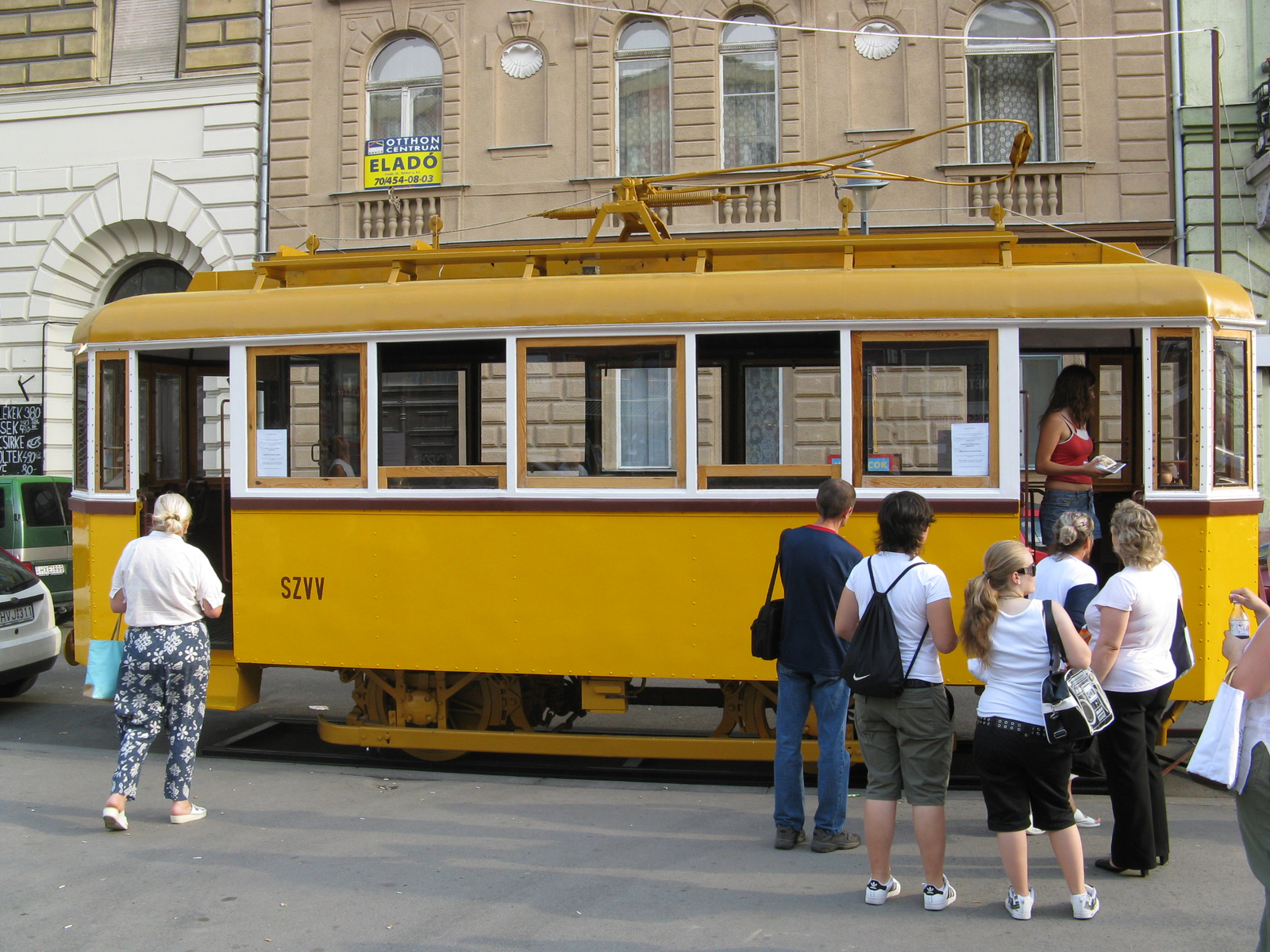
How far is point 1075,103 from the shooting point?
1454 cm

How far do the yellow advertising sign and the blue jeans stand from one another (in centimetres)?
1231

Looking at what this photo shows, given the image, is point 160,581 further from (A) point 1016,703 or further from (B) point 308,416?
(A) point 1016,703

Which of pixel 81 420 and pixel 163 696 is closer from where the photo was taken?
pixel 163 696

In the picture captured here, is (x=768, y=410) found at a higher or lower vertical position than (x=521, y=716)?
higher

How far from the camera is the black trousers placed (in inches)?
192

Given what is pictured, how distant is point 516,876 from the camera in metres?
5.14

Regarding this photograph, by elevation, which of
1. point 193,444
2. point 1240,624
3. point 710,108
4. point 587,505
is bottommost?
point 1240,624

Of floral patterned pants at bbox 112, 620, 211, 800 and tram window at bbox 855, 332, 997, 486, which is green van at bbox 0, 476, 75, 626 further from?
tram window at bbox 855, 332, 997, 486

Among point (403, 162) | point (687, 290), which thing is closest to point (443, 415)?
point (687, 290)

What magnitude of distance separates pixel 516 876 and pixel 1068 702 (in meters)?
2.53

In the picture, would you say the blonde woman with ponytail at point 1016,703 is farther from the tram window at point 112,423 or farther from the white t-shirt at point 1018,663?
the tram window at point 112,423

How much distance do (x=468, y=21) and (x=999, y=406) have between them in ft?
41.0

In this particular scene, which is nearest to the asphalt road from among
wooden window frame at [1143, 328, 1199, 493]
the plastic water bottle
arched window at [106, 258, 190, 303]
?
the plastic water bottle

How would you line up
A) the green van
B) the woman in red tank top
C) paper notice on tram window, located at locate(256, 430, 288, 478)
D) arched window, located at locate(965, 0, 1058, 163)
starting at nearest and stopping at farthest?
1. the woman in red tank top
2. paper notice on tram window, located at locate(256, 430, 288, 478)
3. the green van
4. arched window, located at locate(965, 0, 1058, 163)
